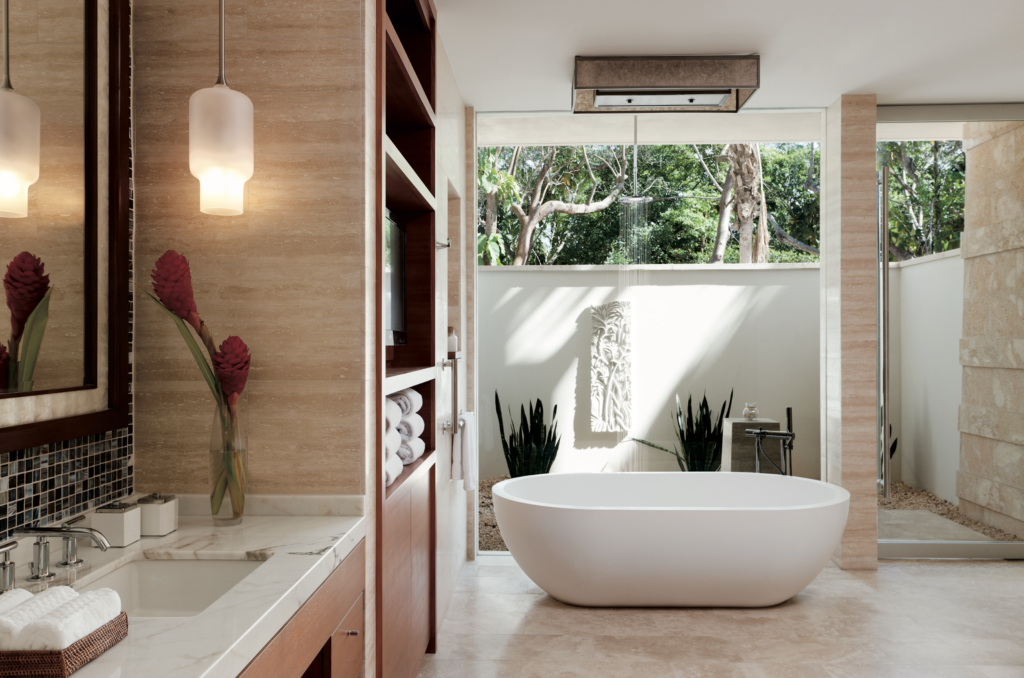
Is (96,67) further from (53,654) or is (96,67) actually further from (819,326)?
(819,326)

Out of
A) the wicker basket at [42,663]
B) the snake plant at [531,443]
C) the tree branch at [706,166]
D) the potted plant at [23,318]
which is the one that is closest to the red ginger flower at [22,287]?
the potted plant at [23,318]

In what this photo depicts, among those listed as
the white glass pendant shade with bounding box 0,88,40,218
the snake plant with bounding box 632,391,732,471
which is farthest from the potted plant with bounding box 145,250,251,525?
the snake plant with bounding box 632,391,732,471

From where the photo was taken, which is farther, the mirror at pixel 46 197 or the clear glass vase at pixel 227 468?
the clear glass vase at pixel 227 468

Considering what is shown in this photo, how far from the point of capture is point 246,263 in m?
1.82

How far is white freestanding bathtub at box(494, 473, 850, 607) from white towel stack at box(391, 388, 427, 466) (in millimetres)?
886

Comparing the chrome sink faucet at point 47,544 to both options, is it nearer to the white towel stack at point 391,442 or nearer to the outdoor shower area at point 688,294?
the white towel stack at point 391,442

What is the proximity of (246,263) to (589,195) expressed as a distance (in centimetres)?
270

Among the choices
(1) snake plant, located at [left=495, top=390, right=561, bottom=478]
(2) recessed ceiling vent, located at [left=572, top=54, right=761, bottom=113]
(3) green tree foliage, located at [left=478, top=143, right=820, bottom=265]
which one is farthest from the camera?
(1) snake plant, located at [left=495, top=390, right=561, bottom=478]

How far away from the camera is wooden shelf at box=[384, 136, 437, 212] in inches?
83.0

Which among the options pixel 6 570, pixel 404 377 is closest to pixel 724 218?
pixel 404 377

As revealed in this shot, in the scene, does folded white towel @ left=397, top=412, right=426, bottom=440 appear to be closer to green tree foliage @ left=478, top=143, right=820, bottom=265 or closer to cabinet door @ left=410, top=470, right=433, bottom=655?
cabinet door @ left=410, top=470, right=433, bottom=655

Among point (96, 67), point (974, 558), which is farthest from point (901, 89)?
point (96, 67)

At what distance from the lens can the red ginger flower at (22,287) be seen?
4.26ft

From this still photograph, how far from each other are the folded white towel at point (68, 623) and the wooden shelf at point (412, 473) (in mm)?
1052
